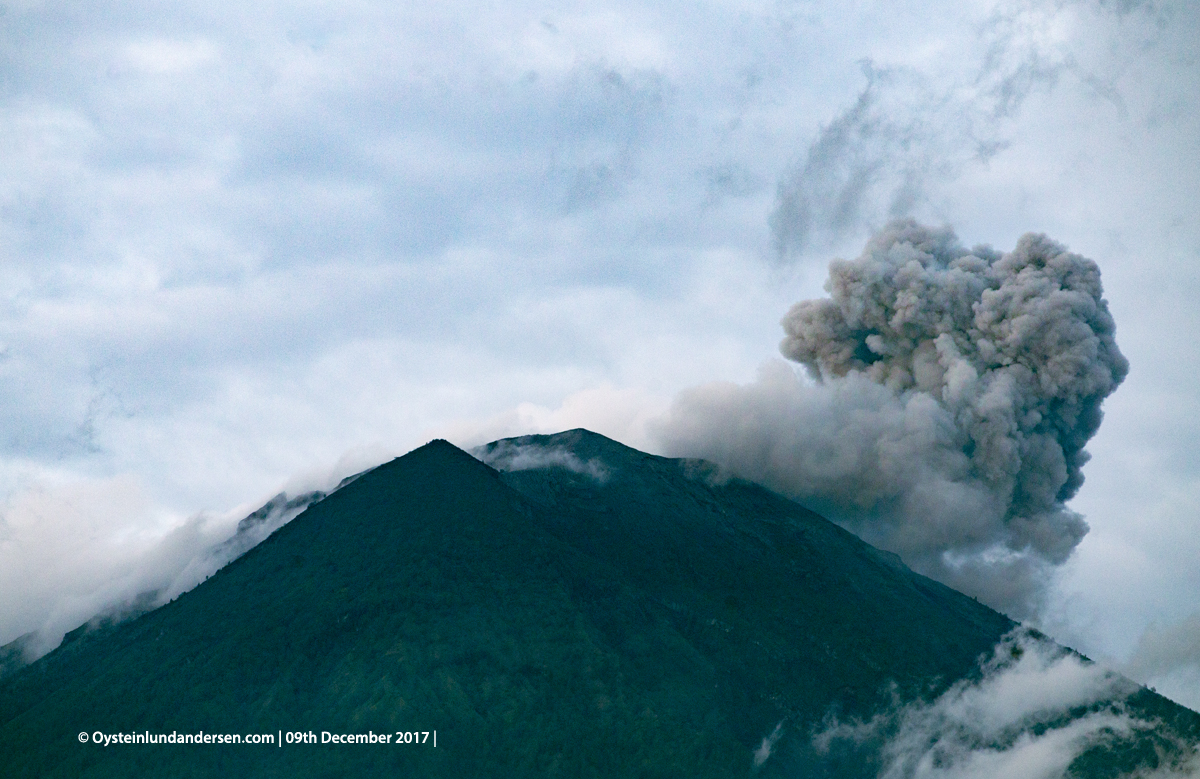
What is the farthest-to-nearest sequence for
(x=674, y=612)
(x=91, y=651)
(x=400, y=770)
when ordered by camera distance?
(x=91, y=651) < (x=674, y=612) < (x=400, y=770)

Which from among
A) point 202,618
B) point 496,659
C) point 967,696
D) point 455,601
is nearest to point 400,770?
point 496,659

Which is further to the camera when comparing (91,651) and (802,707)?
(91,651)

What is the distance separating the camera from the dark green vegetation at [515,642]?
252 ft

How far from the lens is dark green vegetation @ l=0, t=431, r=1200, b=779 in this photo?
76.8 meters

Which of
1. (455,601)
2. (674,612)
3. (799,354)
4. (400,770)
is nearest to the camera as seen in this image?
(400,770)

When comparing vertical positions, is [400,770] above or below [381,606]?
below

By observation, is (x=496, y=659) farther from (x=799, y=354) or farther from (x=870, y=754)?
(x=799, y=354)

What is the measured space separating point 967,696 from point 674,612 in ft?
85.9

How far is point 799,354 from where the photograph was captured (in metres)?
126

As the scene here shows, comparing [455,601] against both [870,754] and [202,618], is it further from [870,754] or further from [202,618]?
[870,754]

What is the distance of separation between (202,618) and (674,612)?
128 ft

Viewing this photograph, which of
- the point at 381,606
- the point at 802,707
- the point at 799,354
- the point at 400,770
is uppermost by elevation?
the point at 799,354

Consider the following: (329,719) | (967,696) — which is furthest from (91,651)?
(967,696)

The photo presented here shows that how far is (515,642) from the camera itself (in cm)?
8494
